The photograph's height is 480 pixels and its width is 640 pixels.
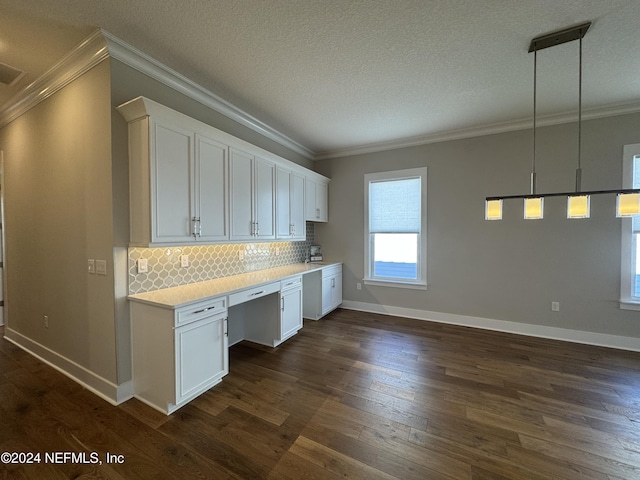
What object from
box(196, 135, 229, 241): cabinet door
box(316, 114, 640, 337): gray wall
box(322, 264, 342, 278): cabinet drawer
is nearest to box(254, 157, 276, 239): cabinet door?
box(196, 135, 229, 241): cabinet door

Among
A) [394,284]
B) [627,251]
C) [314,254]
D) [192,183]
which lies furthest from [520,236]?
[192,183]

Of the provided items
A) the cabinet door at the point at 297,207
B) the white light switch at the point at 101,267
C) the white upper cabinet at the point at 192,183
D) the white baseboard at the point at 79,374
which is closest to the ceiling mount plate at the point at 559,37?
the white upper cabinet at the point at 192,183

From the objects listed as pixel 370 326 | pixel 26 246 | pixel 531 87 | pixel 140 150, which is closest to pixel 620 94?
pixel 531 87

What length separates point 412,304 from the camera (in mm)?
4336

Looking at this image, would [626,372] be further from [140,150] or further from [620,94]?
[140,150]

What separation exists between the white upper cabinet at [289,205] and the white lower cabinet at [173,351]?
5.31 ft

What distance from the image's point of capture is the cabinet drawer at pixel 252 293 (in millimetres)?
2504

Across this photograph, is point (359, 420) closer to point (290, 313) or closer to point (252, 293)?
point (252, 293)

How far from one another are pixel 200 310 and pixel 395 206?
3.47 m

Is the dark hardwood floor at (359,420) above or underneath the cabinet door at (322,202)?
underneath

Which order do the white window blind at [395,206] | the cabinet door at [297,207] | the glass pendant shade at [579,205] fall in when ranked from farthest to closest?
the white window blind at [395,206] → the cabinet door at [297,207] → the glass pendant shade at [579,205]

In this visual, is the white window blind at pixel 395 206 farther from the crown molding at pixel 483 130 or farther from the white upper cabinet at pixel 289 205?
the white upper cabinet at pixel 289 205

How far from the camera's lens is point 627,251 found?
10.3 feet

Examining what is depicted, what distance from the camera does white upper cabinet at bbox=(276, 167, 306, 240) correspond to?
11.9ft
